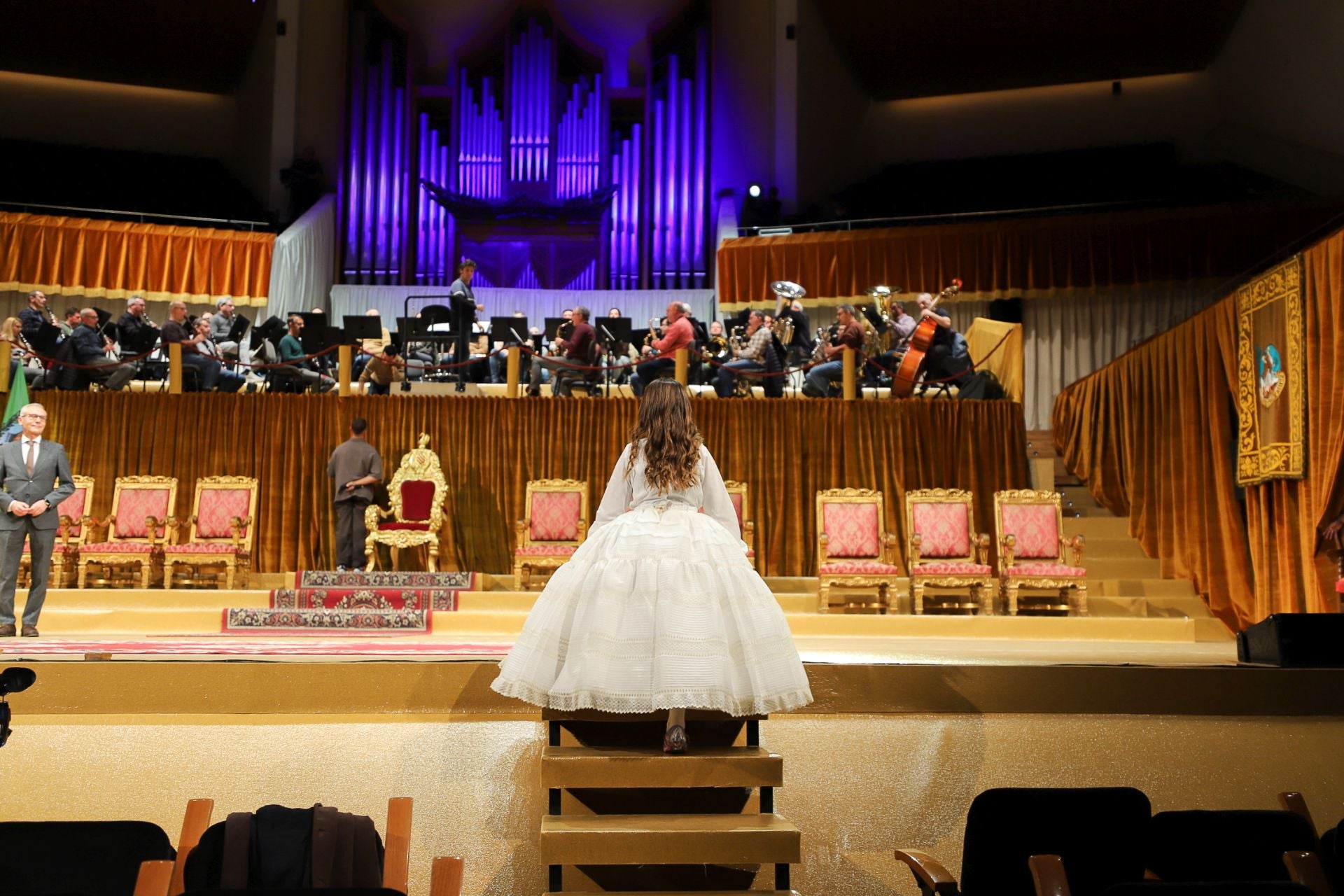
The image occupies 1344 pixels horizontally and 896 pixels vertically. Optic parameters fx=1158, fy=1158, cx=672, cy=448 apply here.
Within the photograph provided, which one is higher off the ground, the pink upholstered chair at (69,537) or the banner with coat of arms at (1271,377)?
the banner with coat of arms at (1271,377)

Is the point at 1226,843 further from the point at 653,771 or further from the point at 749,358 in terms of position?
the point at 749,358

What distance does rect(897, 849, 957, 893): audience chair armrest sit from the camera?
7.77 feet

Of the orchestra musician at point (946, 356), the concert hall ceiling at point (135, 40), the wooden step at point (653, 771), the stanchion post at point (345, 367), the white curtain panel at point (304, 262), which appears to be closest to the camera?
the wooden step at point (653, 771)

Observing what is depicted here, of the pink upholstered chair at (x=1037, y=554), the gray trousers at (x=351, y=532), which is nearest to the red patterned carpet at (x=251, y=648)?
the gray trousers at (x=351, y=532)

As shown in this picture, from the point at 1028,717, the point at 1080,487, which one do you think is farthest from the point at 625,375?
the point at 1028,717

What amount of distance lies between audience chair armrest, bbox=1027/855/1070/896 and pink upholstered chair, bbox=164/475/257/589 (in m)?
6.95

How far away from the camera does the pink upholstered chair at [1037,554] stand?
24.2 ft

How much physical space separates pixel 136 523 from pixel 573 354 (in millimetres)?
3457

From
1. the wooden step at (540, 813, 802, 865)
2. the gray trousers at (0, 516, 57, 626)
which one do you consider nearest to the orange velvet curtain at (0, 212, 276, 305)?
the gray trousers at (0, 516, 57, 626)

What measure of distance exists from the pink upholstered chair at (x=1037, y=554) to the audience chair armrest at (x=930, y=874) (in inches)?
199

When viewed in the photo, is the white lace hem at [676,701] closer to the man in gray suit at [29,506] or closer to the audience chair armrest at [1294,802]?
the audience chair armrest at [1294,802]

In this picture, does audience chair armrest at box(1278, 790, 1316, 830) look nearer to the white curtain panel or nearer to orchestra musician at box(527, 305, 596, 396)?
orchestra musician at box(527, 305, 596, 396)

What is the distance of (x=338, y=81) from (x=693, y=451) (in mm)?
12913

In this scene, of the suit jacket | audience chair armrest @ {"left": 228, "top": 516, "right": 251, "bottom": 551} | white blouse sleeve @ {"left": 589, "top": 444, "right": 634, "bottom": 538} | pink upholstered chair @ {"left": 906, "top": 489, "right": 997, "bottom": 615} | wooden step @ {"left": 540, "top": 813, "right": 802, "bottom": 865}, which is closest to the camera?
wooden step @ {"left": 540, "top": 813, "right": 802, "bottom": 865}
